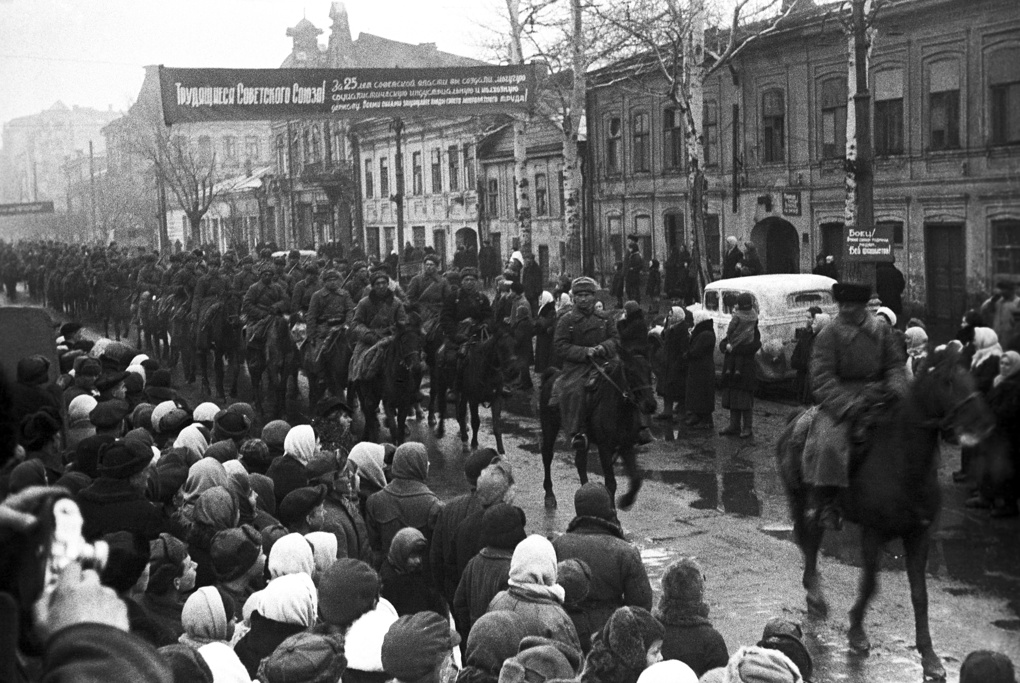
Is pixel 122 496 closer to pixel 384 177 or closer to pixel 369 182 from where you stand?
pixel 384 177

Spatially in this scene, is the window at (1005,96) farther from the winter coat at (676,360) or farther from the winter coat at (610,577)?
the winter coat at (676,360)

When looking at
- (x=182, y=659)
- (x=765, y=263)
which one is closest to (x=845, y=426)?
(x=182, y=659)

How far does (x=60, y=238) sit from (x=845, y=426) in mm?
36097

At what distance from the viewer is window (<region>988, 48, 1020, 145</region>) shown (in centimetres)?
216

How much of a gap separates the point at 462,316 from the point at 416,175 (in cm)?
3644

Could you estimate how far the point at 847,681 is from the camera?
24.3 ft

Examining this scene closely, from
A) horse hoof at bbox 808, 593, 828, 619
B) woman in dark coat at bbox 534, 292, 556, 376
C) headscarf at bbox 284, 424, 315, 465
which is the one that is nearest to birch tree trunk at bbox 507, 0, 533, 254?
woman in dark coat at bbox 534, 292, 556, 376

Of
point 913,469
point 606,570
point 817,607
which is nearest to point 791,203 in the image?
point 817,607

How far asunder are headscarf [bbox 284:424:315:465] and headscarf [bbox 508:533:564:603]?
311 centimetres

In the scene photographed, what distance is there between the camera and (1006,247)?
7.28ft

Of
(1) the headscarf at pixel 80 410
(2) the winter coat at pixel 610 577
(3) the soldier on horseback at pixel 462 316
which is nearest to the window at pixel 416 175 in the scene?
(3) the soldier on horseback at pixel 462 316

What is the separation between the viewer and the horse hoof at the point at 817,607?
28.2 ft

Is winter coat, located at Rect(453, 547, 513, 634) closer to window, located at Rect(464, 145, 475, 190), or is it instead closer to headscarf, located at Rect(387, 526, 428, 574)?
headscarf, located at Rect(387, 526, 428, 574)

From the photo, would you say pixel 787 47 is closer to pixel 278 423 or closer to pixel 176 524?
pixel 278 423
